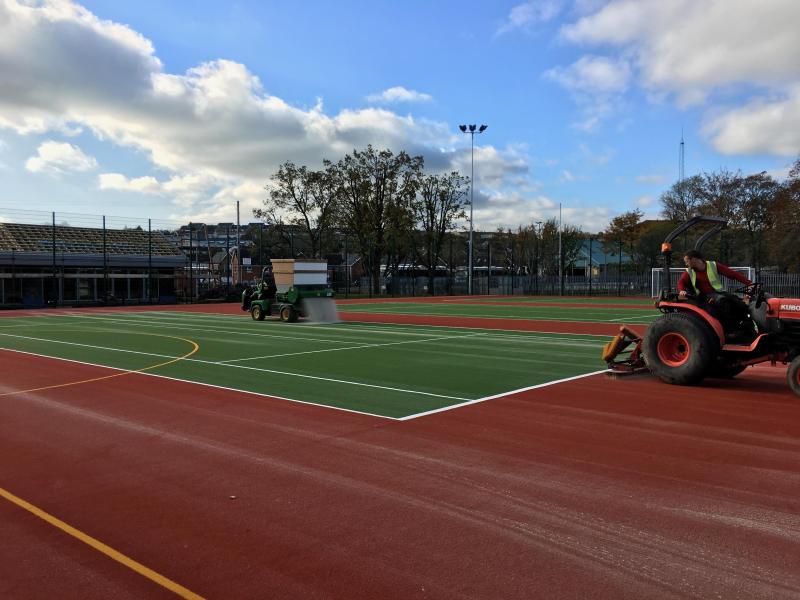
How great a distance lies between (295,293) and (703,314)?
17.9m

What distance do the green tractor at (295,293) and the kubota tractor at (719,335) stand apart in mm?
16699

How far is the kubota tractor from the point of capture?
9.41 meters

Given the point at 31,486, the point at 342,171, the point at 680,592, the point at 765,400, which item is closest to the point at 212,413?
the point at 31,486

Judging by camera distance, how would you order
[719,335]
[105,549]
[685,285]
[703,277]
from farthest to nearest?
1. [685,285]
2. [703,277]
3. [719,335]
4. [105,549]

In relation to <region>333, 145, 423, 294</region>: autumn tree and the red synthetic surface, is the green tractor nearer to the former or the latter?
the red synthetic surface

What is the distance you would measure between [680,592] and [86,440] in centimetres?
628

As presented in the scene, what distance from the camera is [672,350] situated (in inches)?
416

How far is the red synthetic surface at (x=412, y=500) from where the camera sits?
3980 millimetres

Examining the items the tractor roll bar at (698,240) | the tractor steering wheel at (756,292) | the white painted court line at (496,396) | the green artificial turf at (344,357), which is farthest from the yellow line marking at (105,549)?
the tractor steering wheel at (756,292)

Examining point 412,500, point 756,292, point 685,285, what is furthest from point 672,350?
point 412,500

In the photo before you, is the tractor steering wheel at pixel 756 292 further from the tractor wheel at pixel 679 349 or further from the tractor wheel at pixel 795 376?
the tractor wheel at pixel 795 376

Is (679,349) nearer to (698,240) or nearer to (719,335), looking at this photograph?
(719,335)

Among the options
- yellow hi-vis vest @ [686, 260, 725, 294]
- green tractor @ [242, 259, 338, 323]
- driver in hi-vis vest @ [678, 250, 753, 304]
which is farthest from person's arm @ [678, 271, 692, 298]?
green tractor @ [242, 259, 338, 323]

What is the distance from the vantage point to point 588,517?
4.92 metres
